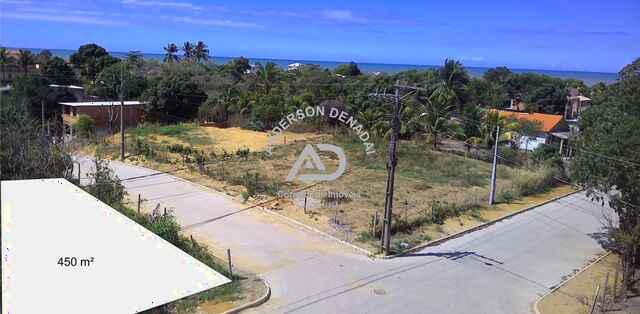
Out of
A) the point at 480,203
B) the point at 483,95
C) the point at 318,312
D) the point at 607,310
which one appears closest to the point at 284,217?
the point at 318,312

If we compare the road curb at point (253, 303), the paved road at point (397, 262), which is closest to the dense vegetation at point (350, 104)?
the paved road at point (397, 262)

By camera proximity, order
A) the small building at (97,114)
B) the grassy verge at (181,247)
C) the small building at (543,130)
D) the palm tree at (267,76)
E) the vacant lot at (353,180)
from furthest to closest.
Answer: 1. the palm tree at (267,76)
2. the small building at (543,130)
3. the small building at (97,114)
4. the vacant lot at (353,180)
5. the grassy verge at (181,247)

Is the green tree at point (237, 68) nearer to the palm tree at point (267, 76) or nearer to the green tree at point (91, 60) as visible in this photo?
the palm tree at point (267, 76)

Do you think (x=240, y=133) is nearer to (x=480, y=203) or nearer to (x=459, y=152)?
(x=459, y=152)

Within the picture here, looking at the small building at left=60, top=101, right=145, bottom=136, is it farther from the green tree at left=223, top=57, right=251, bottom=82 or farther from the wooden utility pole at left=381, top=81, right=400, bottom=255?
the wooden utility pole at left=381, top=81, right=400, bottom=255

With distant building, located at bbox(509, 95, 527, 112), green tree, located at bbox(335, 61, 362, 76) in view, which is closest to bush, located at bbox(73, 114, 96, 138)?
green tree, located at bbox(335, 61, 362, 76)
